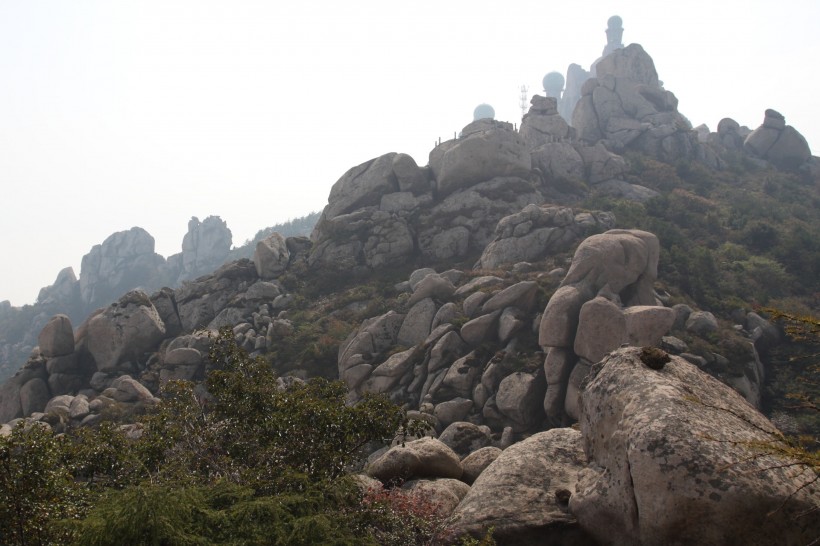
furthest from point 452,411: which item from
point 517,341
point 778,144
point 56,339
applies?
point 778,144

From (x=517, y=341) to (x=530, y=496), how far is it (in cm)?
1990

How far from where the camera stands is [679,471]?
29.9 feet

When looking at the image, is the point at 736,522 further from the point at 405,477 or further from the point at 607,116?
the point at 607,116

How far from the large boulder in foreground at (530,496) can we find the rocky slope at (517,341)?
0.05 m

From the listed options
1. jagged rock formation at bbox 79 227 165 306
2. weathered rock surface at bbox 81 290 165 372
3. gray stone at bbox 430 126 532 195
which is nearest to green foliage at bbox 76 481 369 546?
weathered rock surface at bbox 81 290 165 372

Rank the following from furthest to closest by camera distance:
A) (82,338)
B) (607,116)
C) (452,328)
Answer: (607,116)
(82,338)
(452,328)

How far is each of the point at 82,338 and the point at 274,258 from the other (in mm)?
18917

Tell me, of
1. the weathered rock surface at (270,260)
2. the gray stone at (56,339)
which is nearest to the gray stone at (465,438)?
the weathered rock surface at (270,260)

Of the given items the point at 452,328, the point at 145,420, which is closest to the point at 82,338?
the point at 452,328

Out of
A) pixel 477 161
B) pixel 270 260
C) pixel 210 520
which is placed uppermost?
pixel 477 161

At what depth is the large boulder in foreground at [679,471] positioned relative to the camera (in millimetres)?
8672

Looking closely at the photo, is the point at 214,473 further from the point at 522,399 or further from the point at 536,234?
the point at 536,234

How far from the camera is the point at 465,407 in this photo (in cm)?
2884

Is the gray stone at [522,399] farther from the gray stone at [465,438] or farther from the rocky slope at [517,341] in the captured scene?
the gray stone at [465,438]
